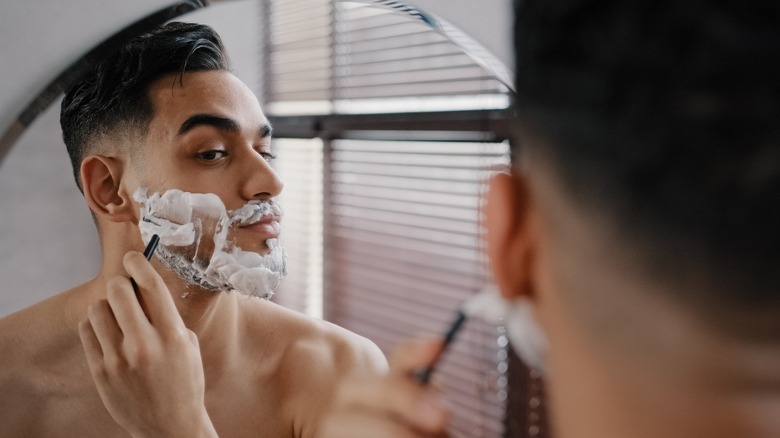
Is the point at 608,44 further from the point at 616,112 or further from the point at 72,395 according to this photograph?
the point at 72,395

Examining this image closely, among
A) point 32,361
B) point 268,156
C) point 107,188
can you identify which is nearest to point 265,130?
point 268,156

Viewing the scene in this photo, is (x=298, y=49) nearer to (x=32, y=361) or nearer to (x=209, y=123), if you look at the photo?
(x=209, y=123)

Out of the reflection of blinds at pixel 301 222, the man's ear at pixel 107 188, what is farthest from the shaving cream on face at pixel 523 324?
the man's ear at pixel 107 188

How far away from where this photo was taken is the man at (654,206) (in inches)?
7.9

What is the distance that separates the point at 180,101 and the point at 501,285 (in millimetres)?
265

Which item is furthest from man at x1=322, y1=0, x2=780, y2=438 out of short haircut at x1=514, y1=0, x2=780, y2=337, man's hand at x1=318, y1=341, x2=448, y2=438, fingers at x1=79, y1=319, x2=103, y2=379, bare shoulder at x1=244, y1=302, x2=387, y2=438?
fingers at x1=79, y1=319, x2=103, y2=379

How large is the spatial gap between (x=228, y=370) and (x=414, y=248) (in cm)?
17

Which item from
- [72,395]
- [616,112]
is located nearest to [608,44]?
[616,112]

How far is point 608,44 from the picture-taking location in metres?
0.21

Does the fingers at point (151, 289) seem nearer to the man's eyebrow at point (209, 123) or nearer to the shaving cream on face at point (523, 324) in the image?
the man's eyebrow at point (209, 123)

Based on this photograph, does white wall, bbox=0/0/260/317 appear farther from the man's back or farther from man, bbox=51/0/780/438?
man, bbox=51/0/780/438

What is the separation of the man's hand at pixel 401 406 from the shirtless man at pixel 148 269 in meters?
0.06

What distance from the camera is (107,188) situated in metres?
0.43

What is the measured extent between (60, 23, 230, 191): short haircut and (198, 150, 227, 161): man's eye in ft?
0.15
